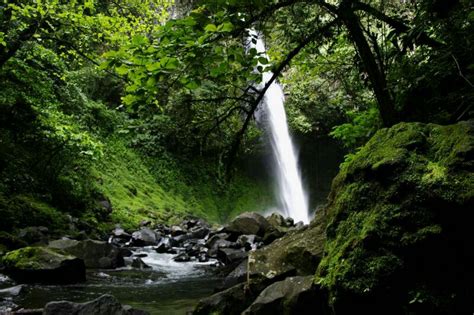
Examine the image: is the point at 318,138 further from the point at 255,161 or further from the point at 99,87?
the point at 99,87

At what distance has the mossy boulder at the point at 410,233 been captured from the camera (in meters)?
2.48

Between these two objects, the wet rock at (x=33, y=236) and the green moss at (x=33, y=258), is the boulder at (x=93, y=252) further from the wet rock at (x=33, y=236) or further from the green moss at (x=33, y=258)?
the green moss at (x=33, y=258)

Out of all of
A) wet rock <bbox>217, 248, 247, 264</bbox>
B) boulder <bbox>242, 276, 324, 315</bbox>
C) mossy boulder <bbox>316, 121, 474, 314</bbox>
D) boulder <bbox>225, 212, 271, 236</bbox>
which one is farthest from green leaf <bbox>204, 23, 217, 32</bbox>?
boulder <bbox>225, 212, 271, 236</bbox>

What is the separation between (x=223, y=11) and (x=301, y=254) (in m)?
3.10

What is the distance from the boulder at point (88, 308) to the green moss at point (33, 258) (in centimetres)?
282

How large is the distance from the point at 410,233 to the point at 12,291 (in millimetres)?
5577

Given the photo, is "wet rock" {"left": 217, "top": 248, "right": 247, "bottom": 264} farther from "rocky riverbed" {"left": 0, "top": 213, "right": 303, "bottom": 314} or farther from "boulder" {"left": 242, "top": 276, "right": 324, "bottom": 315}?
"boulder" {"left": 242, "top": 276, "right": 324, "bottom": 315}

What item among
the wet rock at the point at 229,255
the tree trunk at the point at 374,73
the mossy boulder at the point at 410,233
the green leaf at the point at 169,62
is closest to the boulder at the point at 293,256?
the mossy boulder at the point at 410,233

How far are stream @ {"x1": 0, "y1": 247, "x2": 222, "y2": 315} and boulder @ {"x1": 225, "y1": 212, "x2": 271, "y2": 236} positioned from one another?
322cm

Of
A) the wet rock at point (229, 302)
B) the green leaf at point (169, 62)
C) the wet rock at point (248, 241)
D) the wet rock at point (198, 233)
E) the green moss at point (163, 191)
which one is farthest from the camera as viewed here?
the green moss at point (163, 191)

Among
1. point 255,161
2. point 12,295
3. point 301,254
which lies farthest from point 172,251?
point 255,161

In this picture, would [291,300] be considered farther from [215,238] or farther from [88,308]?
Result: [215,238]

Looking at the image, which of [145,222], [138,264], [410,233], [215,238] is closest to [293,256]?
[410,233]

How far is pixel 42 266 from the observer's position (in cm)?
666
